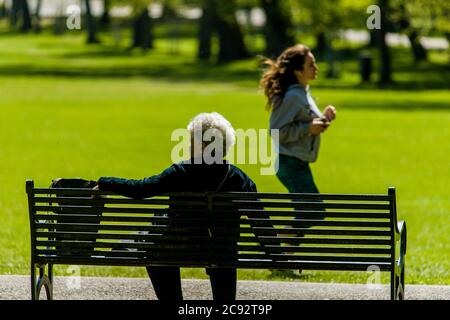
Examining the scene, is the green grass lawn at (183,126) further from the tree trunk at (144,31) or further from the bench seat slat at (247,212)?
the tree trunk at (144,31)

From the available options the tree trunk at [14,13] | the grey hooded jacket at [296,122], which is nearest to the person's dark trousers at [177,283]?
the grey hooded jacket at [296,122]

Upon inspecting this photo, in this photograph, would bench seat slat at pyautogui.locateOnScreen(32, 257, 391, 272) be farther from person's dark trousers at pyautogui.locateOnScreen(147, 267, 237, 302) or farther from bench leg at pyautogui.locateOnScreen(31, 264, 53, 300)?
bench leg at pyautogui.locateOnScreen(31, 264, 53, 300)

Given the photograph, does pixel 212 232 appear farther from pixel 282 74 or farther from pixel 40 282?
pixel 282 74

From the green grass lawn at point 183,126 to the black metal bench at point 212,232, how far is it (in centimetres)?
282

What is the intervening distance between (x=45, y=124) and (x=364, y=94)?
15.0 meters

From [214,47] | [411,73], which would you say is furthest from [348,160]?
[214,47]

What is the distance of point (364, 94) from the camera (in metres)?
45.5

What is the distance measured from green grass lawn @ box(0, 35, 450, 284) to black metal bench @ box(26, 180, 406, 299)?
2.82 m

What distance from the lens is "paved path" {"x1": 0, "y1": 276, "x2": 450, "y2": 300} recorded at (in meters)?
9.84

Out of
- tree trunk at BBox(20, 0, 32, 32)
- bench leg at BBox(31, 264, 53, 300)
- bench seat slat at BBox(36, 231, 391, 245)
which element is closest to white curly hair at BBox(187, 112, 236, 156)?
bench seat slat at BBox(36, 231, 391, 245)

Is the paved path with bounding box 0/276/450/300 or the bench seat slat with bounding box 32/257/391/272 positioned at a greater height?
the bench seat slat with bounding box 32/257/391/272

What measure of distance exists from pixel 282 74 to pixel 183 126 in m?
20.2

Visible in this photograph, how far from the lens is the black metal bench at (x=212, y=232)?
8336 millimetres
